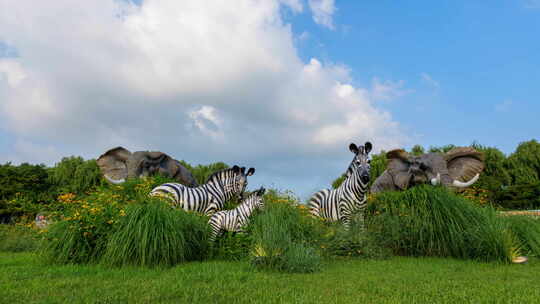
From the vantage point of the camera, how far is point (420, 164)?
11695 millimetres

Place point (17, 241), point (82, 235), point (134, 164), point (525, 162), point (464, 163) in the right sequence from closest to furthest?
point (82, 235), point (17, 241), point (464, 163), point (134, 164), point (525, 162)

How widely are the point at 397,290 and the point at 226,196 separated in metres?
5.68

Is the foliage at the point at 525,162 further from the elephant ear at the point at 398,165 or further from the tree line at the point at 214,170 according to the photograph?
the elephant ear at the point at 398,165

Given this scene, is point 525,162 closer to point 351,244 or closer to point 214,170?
point 214,170

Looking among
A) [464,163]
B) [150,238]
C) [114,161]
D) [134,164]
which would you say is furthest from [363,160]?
[114,161]

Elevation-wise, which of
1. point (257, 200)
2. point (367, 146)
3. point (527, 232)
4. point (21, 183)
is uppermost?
point (21, 183)

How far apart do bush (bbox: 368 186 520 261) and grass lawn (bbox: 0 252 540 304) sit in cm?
69

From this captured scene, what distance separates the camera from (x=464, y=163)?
1313 centimetres

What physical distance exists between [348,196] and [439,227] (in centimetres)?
196

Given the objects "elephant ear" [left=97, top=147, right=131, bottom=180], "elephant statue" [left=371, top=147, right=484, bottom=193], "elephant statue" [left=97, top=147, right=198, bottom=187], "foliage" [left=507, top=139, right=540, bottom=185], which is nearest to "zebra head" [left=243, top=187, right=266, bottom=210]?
"elephant statue" [left=371, top=147, right=484, bottom=193]

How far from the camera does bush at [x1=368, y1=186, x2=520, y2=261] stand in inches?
279

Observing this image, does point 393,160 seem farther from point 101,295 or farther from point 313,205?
point 101,295

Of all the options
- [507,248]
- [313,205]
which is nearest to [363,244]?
[313,205]

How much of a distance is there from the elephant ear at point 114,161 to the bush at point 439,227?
11.2 meters
